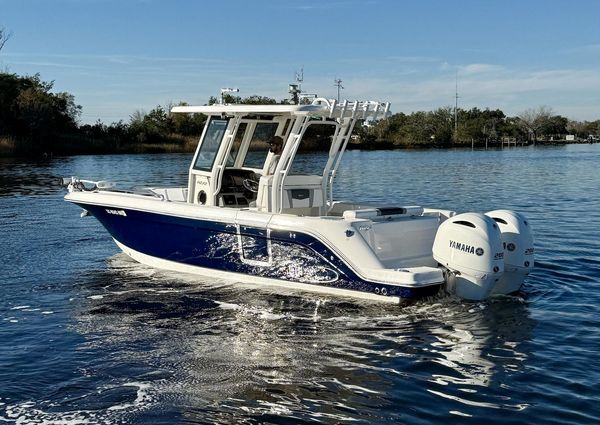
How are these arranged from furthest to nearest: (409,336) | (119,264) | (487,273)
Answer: (119,264) → (487,273) → (409,336)

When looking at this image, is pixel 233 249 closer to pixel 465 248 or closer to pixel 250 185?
pixel 250 185

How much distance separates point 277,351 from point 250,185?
13.6ft

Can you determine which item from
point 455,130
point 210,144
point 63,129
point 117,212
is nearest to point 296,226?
point 210,144

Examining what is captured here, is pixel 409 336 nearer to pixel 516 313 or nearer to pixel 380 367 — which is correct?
pixel 380 367

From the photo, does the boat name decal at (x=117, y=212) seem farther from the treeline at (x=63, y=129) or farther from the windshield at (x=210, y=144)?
the treeline at (x=63, y=129)

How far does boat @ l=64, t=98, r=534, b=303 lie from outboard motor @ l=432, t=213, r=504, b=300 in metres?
0.01

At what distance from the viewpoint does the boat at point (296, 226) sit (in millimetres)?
8703

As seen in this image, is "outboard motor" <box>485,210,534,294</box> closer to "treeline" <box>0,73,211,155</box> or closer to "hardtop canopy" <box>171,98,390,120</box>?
"hardtop canopy" <box>171,98,390,120</box>

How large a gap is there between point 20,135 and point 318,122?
193 feet

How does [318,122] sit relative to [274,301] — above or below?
above

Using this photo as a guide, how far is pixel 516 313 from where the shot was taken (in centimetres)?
877

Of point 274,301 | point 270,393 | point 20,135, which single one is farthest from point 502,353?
point 20,135

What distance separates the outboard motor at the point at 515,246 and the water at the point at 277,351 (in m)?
0.46

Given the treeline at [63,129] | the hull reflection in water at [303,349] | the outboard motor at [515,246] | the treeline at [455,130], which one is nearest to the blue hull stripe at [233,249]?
the hull reflection in water at [303,349]
